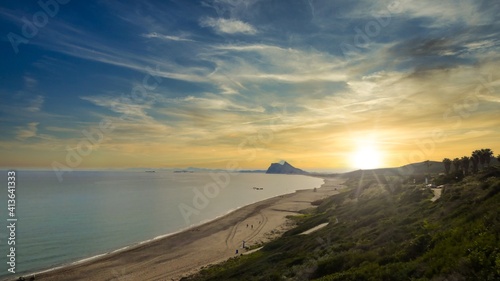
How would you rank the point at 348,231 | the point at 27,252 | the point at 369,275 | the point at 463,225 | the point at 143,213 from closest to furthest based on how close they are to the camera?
the point at 369,275 < the point at 463,225 < the point at 348,231 < the point at 27,252 < the point at 143,213

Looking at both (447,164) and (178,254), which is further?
(447,164)

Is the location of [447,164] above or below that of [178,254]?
above

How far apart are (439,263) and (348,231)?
65.5 ft

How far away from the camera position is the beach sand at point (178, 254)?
42938mm

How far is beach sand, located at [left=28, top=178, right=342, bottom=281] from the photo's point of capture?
42.9 metres

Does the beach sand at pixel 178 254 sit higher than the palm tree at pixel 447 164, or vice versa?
the palm tree at pixel 447 164

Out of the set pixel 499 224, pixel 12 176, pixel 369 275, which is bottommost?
pixel 369 275

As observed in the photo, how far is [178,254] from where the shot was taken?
2121 inches

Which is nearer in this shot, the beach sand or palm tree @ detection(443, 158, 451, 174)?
the beach sand

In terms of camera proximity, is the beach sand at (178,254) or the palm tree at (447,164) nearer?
the beach sand at (178,254)

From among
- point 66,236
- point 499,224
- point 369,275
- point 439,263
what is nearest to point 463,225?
point 499,224

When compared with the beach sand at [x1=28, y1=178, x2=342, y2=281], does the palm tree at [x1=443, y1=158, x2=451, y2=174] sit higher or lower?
higher

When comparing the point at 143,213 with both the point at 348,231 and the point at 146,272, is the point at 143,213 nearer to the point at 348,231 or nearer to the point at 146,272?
the point at 146,272

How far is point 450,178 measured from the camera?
200 ft
